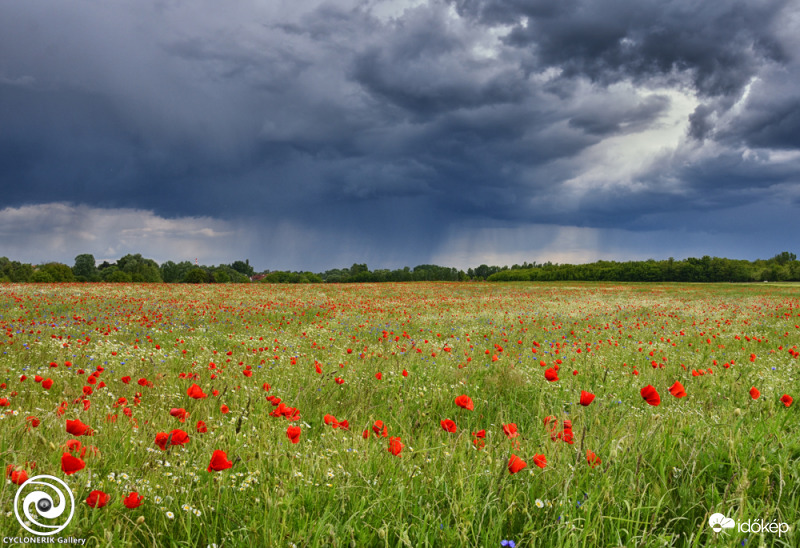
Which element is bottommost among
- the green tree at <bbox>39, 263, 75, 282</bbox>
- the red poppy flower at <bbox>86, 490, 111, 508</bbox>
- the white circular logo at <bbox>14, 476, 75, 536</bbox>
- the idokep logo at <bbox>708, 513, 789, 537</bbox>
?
the idokep logo at <bbox>708, 513, 789, 537</bbox>

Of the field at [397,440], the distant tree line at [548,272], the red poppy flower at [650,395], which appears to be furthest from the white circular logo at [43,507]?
the distant tree line at [548,272]

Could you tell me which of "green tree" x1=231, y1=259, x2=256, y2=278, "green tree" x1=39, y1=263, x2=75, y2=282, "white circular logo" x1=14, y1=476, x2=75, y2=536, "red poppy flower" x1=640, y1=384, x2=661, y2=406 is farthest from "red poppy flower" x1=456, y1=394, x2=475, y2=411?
"green tree" x1=231, y1=259, x2=256, y2=278

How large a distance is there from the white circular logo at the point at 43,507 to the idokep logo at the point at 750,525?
126 inches

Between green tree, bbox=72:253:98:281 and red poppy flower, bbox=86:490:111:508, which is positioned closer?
red poppy flower, bbox=86:490:111:508

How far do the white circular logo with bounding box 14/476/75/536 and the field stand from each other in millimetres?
39

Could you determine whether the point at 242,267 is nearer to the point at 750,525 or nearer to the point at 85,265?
the point at 85,265

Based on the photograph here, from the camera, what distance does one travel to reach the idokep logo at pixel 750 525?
2051 millimetres

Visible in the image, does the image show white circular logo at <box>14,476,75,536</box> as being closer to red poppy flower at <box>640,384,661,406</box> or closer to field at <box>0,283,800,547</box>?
field at <box>0,283,800,547</box>

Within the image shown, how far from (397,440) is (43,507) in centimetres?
187

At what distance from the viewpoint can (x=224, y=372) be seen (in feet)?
19.3

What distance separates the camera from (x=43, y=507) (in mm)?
2047

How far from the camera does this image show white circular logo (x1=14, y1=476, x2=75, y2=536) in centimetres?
194

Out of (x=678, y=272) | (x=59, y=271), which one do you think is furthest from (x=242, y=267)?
(x=678, y=272)

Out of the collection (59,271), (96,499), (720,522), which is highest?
(59,271)
